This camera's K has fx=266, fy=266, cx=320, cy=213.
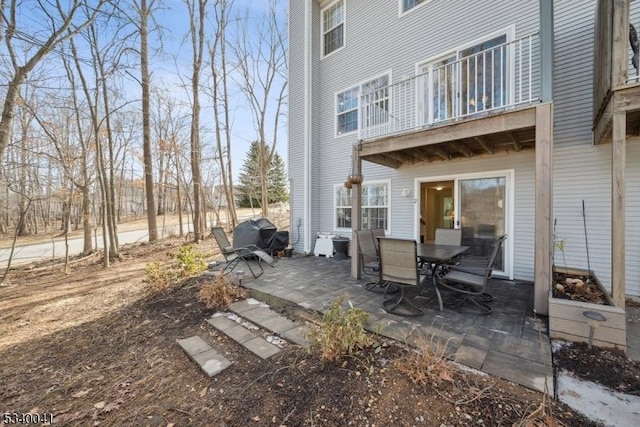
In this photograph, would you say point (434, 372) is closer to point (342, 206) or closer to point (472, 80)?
point (472, 80)

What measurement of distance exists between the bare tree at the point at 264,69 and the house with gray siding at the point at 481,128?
5.92 metres

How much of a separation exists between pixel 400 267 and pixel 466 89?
4.00 m

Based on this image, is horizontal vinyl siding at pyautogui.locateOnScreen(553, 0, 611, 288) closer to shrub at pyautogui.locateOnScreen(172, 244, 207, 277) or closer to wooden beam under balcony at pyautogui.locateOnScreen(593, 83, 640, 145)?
wooden beam under balcony at pyautogui.locateOnScreen(593, 83, 640, 145)

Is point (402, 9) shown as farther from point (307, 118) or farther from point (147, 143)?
point (147, 143)

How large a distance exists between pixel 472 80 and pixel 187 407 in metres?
6.57

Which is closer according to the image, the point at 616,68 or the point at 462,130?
the point at 616,68

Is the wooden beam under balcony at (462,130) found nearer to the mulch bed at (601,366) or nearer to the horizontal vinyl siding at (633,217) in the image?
the horizontal vinyl siding at (633,217)

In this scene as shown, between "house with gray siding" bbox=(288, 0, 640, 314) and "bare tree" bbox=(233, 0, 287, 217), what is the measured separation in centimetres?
592

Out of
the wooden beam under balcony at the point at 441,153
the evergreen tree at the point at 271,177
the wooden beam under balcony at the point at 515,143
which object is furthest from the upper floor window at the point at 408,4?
the evergreen tree at the point at 271,177

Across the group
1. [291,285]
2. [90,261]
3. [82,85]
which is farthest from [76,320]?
[82,85]

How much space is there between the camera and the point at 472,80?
5191mm

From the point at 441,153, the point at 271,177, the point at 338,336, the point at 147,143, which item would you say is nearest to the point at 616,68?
the point at 441,153

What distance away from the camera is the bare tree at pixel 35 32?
4.50 metres

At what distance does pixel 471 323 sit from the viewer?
3.19m
